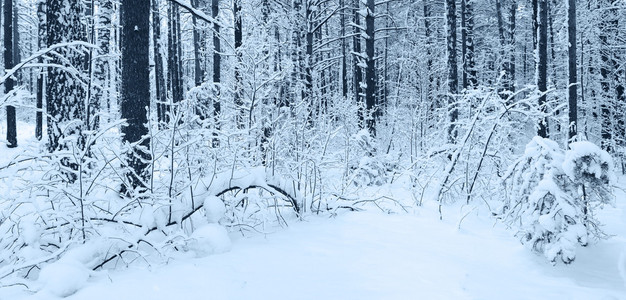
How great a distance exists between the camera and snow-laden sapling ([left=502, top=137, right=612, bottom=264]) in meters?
3.96

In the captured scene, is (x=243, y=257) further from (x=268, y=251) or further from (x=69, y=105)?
(x=69, y=105)

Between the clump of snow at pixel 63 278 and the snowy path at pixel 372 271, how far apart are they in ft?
0.20

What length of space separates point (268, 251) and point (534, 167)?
2869 millimetres

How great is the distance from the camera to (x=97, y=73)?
39.3ft

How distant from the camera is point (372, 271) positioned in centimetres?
359

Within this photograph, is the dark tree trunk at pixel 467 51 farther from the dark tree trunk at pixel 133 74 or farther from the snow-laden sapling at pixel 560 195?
the dark tree trunk at pixel 133 74

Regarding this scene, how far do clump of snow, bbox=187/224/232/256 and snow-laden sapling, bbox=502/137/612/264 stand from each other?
291cm

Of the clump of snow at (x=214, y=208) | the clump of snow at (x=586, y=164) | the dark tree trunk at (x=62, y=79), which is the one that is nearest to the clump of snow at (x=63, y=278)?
the clump of snow at (x=214, y=208)

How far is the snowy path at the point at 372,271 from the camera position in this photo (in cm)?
310

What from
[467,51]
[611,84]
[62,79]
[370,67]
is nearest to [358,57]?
[370,67]

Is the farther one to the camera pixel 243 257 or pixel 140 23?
pixel 140 23

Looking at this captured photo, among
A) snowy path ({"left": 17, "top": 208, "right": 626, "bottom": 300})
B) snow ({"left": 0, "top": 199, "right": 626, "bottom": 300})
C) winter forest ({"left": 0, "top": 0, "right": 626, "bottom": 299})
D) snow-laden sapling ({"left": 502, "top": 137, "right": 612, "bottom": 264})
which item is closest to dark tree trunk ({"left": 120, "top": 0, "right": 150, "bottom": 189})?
winter forest ({"left": 0, "top": 0, "right": 626, "bottom": 299})

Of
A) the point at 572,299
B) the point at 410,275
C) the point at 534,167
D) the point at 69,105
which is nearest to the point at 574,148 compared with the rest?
the point at 534,167

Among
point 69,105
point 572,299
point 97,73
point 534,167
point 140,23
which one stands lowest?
point 572,299
